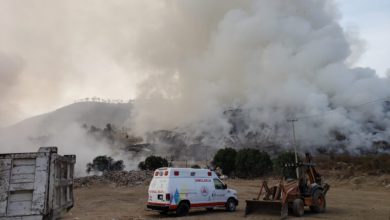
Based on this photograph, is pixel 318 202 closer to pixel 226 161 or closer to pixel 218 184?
pixel 218 184

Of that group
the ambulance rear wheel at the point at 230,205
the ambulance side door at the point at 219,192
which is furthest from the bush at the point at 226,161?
the ambulance side door at the point at 219,192

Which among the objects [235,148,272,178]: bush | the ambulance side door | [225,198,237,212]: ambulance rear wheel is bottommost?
[225,198,237,212]: ambulance rear wheel

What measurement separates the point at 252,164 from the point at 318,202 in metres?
51.8

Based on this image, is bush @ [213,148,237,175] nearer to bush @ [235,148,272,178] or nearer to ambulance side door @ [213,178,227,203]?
bush @ [235,148,272,178]

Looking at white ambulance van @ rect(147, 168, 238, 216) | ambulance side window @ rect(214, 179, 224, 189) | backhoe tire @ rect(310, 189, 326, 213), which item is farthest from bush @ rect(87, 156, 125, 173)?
backhoe tire @ rect(310, 189, 326, 213)

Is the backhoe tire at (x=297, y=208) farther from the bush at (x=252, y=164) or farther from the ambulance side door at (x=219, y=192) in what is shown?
the bush at (x=252, y=164)

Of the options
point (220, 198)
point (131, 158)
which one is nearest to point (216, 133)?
point (131, 158)

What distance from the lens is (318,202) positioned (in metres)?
19.6

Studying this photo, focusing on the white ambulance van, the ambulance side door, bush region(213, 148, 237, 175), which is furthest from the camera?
bush region(213, 148, 237, 175)

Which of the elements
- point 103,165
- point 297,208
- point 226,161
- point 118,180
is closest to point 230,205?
point 297,208

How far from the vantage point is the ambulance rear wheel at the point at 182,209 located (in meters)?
18.4

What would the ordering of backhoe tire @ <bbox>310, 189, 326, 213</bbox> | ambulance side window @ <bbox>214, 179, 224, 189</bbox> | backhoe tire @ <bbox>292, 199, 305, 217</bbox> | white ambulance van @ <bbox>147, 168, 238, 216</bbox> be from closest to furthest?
backhoe tire @ <bbox>292, 199, 305, 217</bbox>, white ambulance van @ <bbox>147, 168, 238, 216</bbox>, backhoe tire @ <bbox>310, 189, 326, 213</bbox>, ambulance side window @ <bbox>214, 179, 224, 189</bbox>

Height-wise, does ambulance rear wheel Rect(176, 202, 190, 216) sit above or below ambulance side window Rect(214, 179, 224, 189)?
below

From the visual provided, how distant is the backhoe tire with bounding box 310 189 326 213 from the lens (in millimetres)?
19312
